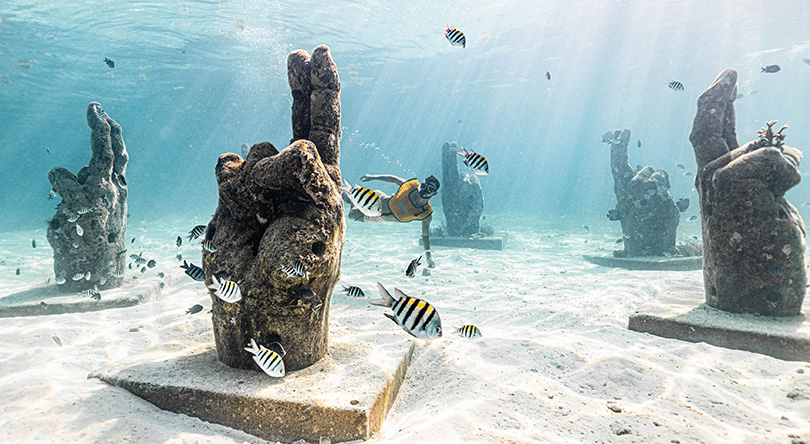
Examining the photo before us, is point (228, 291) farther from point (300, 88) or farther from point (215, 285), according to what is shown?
point (300, 88)

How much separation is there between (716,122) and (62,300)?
12.3m

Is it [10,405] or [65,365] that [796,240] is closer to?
[10,405]

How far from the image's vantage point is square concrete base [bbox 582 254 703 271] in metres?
10.6

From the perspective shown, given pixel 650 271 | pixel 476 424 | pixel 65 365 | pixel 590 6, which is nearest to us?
pixel 476 424

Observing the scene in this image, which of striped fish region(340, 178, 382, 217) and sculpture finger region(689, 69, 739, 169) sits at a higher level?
sculpture finger region(689, 69, 739, 169)

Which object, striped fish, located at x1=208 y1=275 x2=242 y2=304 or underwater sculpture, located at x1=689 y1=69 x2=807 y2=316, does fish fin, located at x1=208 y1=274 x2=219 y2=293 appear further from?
underwater sculpture, located at x1=689 y1=69 x2=807 y2=316

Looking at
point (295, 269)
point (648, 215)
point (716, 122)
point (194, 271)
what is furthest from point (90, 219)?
point (648, 215)

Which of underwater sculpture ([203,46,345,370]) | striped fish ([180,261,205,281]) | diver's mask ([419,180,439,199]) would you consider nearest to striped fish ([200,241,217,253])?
underwater sculpture ([203,46,345,370])

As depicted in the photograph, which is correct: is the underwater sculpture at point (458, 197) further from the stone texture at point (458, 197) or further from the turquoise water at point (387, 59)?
the turquoise water at point (387, 59)

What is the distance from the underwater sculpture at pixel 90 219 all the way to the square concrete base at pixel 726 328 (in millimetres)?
10424

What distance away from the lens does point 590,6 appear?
Answer: 2602cm

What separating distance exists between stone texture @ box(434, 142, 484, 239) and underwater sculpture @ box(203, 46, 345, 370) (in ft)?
38.4

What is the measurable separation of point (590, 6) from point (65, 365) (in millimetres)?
33034

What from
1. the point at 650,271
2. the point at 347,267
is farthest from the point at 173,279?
the point at 650,271
